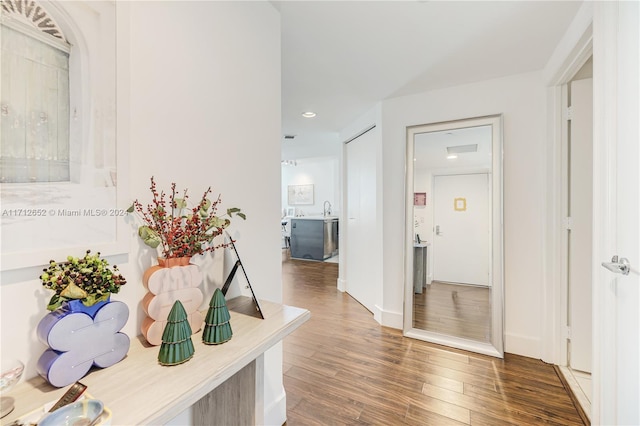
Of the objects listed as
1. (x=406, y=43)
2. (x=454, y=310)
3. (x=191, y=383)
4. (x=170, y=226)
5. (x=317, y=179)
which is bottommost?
(x=454, y=310)

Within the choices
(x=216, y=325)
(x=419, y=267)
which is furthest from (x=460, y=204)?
(x=216, y=325)

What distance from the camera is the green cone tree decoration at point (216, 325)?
2.95 ft

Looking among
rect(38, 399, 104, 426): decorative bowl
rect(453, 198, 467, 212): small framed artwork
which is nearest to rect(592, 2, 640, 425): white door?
rect(453, 198, 467, 212): small framed artwork

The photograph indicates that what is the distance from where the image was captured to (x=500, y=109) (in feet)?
8.04

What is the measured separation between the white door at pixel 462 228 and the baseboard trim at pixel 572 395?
765mm

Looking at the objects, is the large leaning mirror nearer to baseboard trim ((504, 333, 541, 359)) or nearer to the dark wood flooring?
the dark wood flooring

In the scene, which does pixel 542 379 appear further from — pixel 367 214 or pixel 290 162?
pixel 290 162

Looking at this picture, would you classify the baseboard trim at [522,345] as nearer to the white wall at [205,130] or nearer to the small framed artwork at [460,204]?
the small framed artwork at [460,204]

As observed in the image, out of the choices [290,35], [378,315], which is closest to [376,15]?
[290,35]

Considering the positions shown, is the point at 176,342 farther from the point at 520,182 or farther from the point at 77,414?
the point at 520,182

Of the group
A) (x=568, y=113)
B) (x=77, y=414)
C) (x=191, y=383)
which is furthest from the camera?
(x=568, y=113)

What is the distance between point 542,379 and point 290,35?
3.02 metres

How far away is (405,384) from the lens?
6.48ft

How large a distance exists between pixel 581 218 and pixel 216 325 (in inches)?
100.0
